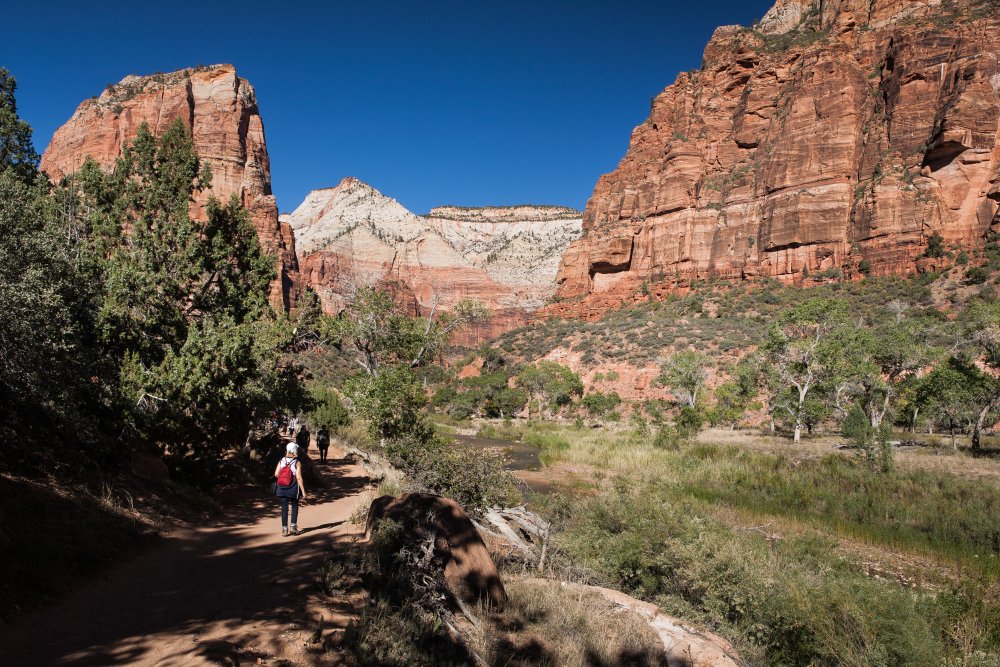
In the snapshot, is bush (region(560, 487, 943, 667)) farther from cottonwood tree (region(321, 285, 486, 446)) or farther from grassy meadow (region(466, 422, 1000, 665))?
cottonwood tree (region(321, 285, 486, 446))

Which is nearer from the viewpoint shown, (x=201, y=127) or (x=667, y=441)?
(x=667, y=441)

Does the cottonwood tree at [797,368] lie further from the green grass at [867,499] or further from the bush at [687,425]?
the green grass at [867,499]

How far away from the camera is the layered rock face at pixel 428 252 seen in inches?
4318

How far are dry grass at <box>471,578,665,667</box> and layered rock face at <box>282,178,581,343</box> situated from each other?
9085 cm

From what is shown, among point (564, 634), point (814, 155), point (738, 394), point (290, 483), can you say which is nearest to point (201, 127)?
point (738, 394)

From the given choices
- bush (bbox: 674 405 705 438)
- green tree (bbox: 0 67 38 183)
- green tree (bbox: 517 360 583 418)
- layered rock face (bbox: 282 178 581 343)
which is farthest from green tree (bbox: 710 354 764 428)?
layered rock face (bbox: 282 178 581 343)

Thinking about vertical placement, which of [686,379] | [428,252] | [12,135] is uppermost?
[428,252]

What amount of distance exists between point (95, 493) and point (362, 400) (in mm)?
6295

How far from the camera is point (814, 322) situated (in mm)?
36688

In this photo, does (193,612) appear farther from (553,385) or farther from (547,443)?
(553,385)

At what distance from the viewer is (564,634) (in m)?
5.14

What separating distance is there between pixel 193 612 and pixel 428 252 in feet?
402

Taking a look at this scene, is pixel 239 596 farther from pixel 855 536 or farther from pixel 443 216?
pixel 443 216

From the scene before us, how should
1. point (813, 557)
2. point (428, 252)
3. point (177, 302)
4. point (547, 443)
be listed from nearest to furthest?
1. point (813, 557)
2. point (177, 302)
3. point (547, 443)
4. point (428, 252)
